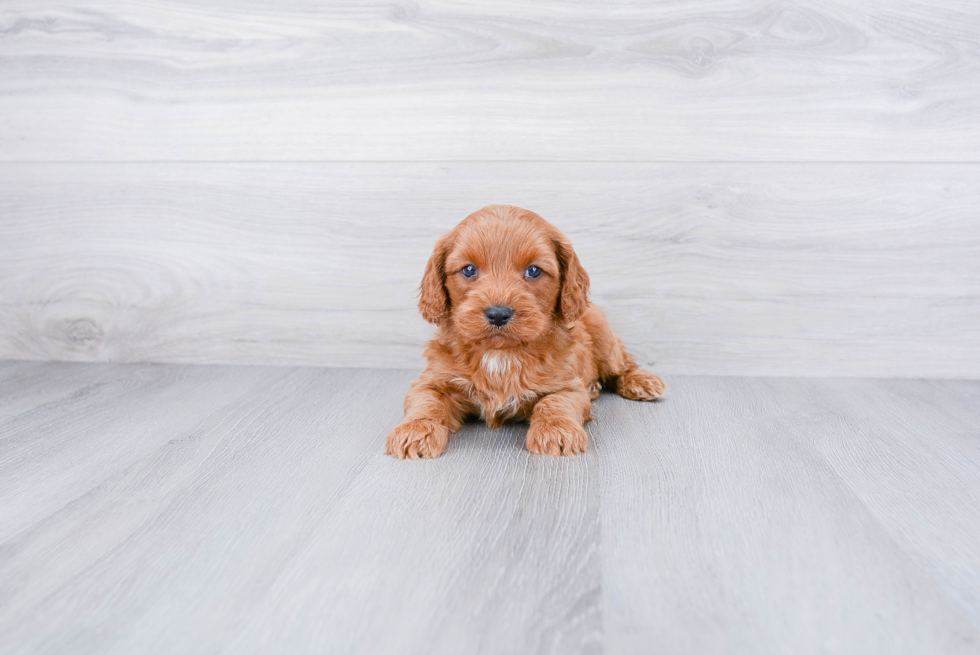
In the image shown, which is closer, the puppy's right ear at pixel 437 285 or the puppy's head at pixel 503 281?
the puppy's head at pixel 503 281

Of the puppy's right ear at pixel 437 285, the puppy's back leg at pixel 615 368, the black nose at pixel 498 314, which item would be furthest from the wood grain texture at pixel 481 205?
the black nose at pixel 498 314

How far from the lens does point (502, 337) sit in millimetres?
1724

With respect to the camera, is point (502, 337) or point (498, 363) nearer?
point (502, 337)

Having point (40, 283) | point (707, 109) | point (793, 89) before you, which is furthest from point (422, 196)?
point (40, 283)

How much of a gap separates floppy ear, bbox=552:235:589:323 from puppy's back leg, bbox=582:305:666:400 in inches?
11.6

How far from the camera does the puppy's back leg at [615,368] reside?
2.17 meters

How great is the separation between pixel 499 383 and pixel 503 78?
1188 mm

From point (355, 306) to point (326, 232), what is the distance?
0.30 m

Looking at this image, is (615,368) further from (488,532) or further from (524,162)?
(488,532)

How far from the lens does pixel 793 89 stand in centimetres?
232

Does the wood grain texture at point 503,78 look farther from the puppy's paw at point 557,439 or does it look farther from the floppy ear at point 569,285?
the puppy's paw at point 557,439

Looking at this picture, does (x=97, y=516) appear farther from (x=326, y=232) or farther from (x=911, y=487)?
(x=911, y=487)

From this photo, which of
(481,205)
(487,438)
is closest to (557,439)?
(487,438)

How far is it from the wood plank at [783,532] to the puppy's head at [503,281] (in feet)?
1.28
